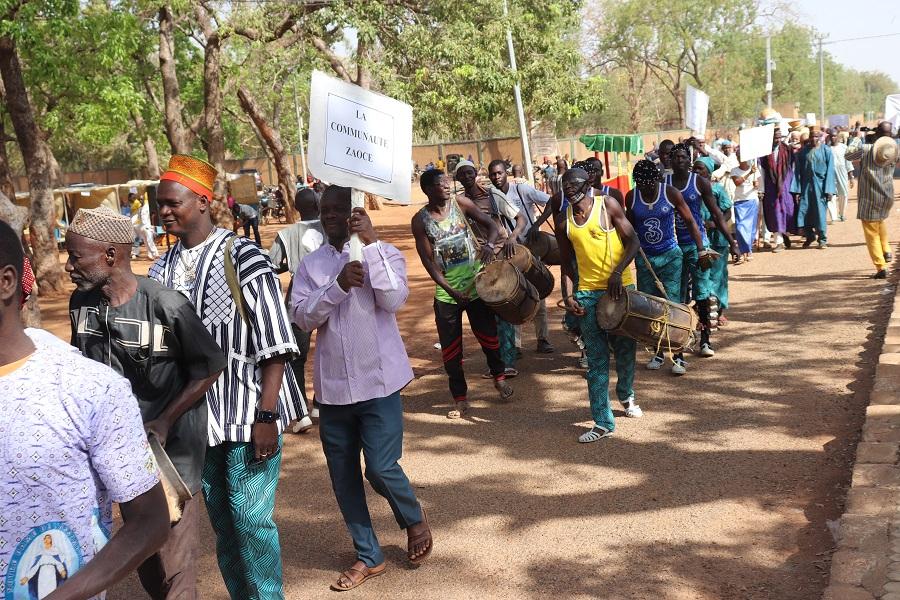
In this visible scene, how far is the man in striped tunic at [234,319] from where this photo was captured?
3.45 metres

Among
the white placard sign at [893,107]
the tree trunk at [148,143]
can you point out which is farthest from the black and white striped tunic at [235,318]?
the tree trunk at [148,143]

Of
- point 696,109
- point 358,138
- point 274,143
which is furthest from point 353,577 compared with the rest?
point 274,143

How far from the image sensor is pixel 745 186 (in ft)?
44.0

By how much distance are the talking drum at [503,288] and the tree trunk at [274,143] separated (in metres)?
18.4

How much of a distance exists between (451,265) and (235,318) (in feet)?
11.6

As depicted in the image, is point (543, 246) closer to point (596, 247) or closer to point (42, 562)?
point (596, 247)

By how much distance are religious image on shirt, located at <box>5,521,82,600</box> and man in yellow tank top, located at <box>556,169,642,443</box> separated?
4.56 m

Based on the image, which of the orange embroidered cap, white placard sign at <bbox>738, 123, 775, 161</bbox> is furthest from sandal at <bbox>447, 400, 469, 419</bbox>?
white placard sign at <bbox>738, 123, 775, 161</bbox>

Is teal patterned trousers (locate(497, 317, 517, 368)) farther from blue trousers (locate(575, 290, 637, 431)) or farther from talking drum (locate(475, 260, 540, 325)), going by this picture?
blue trousers (locate(575, 290, 637, 431))

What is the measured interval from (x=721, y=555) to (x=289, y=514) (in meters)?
2.36

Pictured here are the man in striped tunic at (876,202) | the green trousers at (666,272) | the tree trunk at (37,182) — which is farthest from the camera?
the tree trunk at (37,182)

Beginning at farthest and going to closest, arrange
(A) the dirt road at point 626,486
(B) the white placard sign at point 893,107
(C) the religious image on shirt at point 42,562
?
1. (B) the white placard sign at point 893,107
2. (A) the dirt road at point 626,486
3. (C) the religious image on shirt at point 42,562

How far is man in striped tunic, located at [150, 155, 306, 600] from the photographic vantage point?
3.45 m

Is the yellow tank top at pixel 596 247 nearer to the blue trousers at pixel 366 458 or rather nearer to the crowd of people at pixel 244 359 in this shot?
the crowd of people at pixel 244 359
